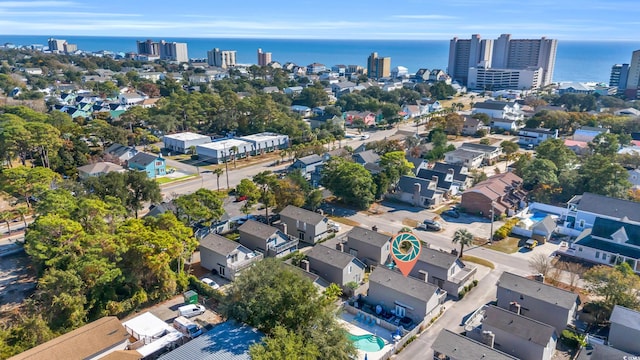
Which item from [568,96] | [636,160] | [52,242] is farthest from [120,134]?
[568,96]

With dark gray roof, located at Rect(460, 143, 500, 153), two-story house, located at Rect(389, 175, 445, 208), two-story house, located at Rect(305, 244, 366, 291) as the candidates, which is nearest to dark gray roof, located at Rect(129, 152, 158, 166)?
two-story house, located at Rect(389, 175, 445, 208)

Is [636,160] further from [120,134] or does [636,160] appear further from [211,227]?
[120,134]

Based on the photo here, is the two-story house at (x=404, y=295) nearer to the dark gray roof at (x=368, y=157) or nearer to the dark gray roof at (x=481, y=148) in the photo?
the dark gray roof at (x=368, y=157)

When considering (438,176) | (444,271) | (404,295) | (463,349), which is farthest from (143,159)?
(463,349)

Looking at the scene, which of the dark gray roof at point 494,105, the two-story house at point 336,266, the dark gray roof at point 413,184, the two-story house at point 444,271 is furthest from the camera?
the dark gray roof at point 494,105

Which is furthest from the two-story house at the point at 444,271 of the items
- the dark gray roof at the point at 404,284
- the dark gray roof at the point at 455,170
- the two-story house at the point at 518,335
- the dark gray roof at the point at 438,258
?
the dark gray roof at the point at 455,170
